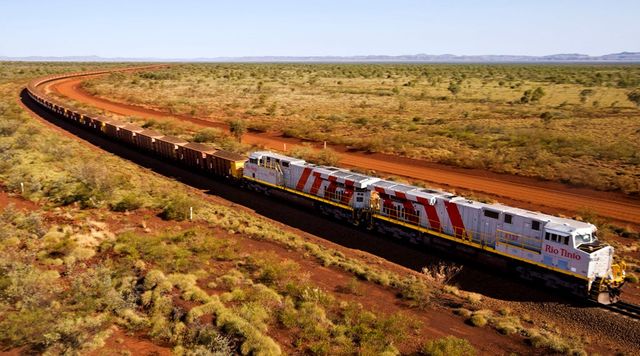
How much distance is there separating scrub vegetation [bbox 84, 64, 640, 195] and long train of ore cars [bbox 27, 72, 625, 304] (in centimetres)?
1887

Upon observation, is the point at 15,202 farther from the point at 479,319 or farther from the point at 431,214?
the point at 479,319

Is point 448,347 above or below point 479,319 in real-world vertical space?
above

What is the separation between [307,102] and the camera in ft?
281

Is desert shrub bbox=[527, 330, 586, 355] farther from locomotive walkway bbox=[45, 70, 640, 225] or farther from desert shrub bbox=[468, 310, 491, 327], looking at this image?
locomotive walkway bbox=[45, 70, 640, 225]

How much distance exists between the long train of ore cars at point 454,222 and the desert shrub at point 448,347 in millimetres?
7669

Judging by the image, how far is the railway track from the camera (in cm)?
1903

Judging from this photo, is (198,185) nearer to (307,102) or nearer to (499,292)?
(499,292)

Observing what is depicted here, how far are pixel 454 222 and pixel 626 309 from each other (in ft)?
28.3

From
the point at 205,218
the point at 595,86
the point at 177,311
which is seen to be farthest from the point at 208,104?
the point at 595,86

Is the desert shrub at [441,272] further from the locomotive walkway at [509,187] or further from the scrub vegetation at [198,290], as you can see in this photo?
the locomotive walkway at [509,187]

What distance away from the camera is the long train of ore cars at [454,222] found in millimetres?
20016

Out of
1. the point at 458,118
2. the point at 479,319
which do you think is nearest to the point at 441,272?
the point at 479,319

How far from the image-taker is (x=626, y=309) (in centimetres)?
1942

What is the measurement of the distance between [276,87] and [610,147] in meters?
79.5
